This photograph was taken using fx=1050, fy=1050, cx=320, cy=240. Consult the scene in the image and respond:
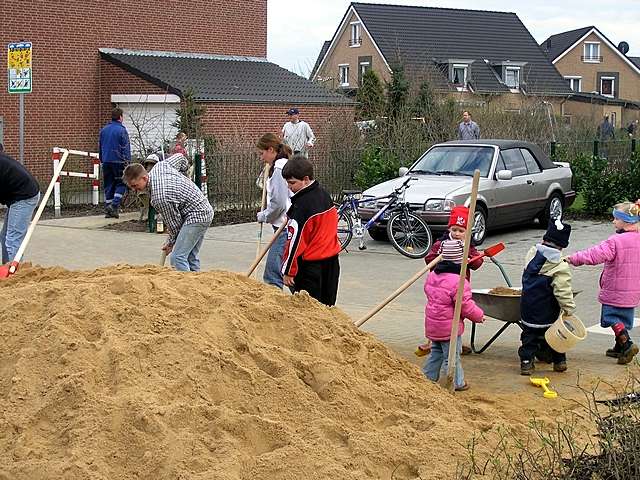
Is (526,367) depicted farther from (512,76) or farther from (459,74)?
(512,76)

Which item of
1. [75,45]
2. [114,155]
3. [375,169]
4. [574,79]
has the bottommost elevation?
[375,169]

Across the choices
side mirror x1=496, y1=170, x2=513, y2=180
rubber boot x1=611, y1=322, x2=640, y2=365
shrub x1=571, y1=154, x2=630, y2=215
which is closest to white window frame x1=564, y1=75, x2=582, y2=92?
shrub x1=571, y1=154, x2=630, y2=215

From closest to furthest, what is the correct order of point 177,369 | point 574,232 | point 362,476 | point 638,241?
point 362,476 < point 177,369 < point 638,241 < point 574,232

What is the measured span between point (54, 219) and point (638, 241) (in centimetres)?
1353

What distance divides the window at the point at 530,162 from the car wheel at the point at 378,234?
2.97 meters

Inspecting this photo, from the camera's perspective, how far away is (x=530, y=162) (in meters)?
18.1

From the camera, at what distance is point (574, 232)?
18.1 m

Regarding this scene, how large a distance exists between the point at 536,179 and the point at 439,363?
35.1 feet

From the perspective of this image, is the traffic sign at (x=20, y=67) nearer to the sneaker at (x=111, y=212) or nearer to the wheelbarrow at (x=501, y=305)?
the sneaker at (x=111, y=212)

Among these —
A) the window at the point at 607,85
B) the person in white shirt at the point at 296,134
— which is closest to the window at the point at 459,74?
the window at the point at 607,85

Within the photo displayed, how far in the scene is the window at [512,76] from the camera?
64375mm

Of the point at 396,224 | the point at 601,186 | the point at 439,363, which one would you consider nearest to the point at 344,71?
the point at 601,186

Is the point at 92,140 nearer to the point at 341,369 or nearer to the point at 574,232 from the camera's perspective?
the point at 574,232

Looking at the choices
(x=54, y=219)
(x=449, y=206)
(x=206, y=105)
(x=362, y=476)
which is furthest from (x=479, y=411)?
Answer: (x=206, y=105)
